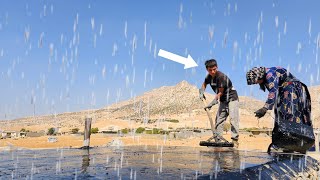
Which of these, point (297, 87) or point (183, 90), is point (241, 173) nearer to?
point (297, 87)

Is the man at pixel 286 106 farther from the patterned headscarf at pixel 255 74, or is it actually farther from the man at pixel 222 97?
the man at pixel 222 97

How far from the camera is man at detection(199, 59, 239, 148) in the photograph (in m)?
7.29

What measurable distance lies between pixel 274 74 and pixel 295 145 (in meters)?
1.19

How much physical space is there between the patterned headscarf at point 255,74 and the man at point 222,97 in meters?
1.62

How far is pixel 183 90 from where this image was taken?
9931 cm

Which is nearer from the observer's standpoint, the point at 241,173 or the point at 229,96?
the point at 241,173

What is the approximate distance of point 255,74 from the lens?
5.62 m

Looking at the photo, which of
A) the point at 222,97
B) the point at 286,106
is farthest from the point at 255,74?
the point at 222,97

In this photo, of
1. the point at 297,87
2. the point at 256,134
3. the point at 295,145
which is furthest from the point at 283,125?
the point at 256,134

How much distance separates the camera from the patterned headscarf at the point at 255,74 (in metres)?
5.62

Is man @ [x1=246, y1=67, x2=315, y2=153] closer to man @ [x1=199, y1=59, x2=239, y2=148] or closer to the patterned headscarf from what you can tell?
the patterned headscarf

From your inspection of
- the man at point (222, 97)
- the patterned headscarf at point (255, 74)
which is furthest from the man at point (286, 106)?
the man at point (222, 97)

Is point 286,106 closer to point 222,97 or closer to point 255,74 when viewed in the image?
point 255,74

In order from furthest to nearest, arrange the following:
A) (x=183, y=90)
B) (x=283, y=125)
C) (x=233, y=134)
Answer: (x=183, y=90), (x=233, y=134), (x=283, y=125)
